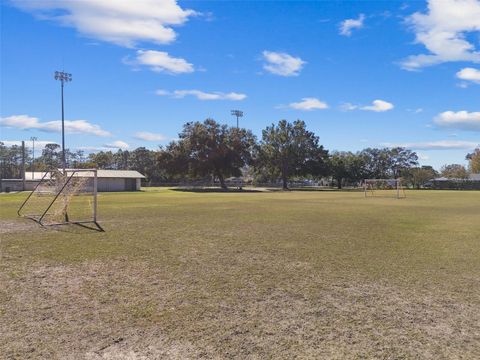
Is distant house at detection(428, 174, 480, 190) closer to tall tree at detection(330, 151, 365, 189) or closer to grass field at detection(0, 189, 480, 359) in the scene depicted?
tall tree at detection(330, 151, 365, 189)

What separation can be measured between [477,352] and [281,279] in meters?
3.70

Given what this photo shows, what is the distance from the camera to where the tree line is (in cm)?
7400

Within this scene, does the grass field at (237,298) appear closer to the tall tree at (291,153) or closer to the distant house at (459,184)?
the tall tree at (291,153)

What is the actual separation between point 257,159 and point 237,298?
7941cm

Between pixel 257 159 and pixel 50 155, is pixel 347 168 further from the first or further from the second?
pixel 50 155

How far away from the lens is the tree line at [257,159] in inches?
2913

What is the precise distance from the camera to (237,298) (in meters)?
6.72

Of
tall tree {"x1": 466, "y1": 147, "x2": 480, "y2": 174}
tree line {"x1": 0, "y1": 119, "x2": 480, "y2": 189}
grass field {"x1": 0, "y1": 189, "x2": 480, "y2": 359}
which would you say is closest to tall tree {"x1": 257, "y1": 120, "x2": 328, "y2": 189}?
tree line {"x1": 0, "y1": 119, "x2": 480, "y2": 189}

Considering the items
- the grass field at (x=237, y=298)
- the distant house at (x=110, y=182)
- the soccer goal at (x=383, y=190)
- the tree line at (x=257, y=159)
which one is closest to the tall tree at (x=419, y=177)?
the tree line at (x=257, y=159)

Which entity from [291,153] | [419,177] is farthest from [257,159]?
[419,177]

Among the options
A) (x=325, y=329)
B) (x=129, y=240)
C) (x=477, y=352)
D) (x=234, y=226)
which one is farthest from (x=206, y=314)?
(x=234, y=226)

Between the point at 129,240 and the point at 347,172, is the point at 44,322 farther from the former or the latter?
the point at 347,172

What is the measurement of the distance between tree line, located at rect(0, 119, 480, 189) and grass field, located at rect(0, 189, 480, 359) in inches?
2434

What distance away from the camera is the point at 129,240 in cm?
1228
